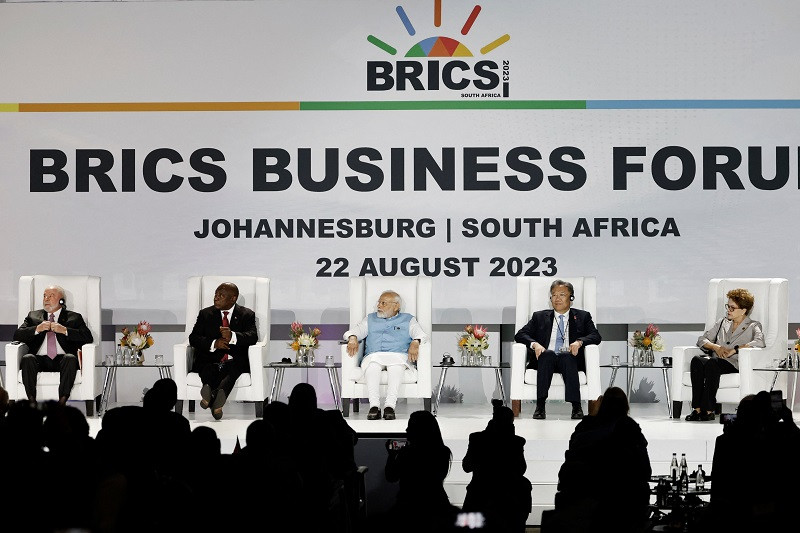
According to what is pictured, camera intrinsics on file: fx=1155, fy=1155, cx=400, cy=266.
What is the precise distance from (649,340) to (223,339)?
3113 millimetres

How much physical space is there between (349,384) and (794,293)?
3.59m

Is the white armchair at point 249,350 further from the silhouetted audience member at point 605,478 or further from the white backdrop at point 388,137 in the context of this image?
the silhouetted audience member at point 605,478


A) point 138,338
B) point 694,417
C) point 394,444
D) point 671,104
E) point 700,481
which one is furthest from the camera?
point 671,104

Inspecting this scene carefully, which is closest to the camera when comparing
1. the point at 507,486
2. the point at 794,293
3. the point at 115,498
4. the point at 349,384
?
the point at 115,498

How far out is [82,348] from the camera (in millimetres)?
8125

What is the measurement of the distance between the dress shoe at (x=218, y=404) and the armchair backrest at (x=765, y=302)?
349 centimetres

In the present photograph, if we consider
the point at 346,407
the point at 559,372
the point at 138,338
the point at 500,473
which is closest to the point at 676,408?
the point at 559,372

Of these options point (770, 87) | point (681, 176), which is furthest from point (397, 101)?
point (770, 87)

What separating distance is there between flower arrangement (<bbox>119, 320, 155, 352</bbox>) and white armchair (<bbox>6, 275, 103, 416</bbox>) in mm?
209

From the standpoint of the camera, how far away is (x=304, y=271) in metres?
9.14

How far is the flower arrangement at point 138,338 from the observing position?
27.7ft

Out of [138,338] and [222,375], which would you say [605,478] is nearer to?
[222,375]

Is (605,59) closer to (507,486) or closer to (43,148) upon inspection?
(43,148)

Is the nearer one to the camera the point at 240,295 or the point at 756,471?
the point at 756,471
